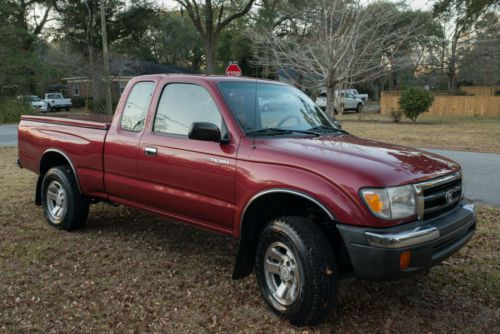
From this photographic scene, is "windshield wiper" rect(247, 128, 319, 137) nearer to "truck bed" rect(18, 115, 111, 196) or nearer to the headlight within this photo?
the headlight

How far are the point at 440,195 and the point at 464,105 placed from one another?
29.6 metres

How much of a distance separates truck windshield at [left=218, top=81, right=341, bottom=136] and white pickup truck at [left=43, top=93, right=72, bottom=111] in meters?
38.6

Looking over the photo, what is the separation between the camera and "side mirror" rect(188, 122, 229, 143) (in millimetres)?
3830

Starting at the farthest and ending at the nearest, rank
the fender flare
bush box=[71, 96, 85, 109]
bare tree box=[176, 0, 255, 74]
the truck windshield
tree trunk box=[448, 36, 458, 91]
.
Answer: bush box=[71, 96, 85, 109] → tree trunk box=[448, 36, 458, 91] → bare tree box=[176, 0, 255, 74] → the truck windshield → the fender flare

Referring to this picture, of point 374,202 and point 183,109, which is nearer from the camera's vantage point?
point 374,202

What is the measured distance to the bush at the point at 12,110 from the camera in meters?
28.7

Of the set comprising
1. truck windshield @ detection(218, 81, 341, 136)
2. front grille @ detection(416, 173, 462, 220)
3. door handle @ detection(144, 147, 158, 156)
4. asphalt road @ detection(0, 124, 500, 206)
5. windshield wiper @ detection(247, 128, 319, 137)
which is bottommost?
asphalt road @ detection(0, 124, 500, 206)

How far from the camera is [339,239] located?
11.8ft

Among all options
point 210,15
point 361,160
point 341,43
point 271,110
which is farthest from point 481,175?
point 210,15

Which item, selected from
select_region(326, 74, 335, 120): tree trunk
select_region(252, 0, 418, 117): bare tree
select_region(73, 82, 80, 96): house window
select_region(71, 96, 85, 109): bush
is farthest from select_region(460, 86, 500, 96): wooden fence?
select_region(73, 82, 80, 96): house window

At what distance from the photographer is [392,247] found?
10.0 feet

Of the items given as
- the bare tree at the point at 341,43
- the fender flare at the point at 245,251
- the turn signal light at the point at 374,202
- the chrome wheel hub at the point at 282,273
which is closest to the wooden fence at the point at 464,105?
the bare tree at the point at 341,43

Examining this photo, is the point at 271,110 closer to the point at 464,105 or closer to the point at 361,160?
the point at 361,160

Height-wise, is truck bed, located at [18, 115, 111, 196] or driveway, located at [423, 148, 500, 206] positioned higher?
truck bed, located at [18, 115, 111, 196]
